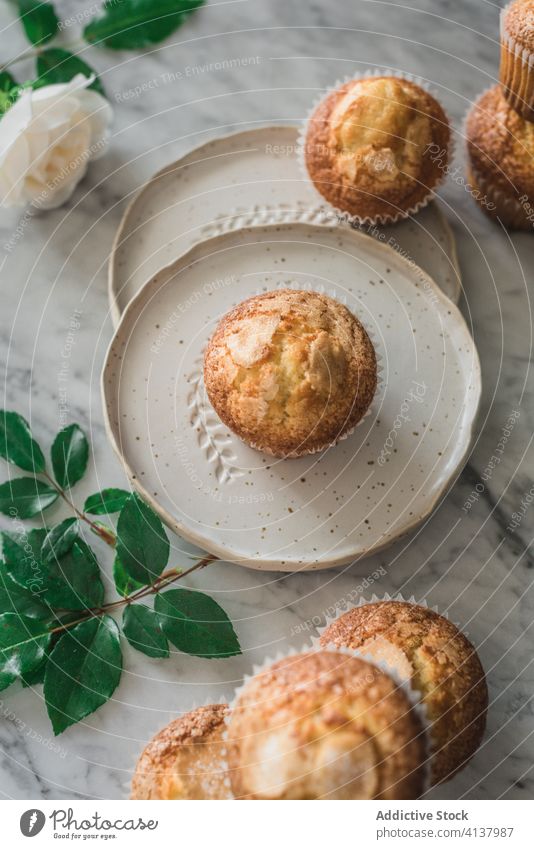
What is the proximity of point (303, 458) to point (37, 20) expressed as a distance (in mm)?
1250

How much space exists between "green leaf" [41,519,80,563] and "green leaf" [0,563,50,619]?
75 mm

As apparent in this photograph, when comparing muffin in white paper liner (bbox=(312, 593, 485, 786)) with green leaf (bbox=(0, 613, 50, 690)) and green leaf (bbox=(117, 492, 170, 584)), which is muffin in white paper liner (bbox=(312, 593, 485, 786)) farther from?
green leaf (bbox=(0, 613, 50, 690))

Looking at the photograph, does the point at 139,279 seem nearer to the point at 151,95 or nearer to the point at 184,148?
the point at 184,148

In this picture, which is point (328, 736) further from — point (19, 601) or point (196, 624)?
point (19, 601)

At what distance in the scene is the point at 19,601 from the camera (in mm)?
1645

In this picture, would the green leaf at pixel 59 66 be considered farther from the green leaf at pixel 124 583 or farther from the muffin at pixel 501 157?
the green leaf at pixel 124 583

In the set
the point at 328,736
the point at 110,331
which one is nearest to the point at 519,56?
the point at 110,331

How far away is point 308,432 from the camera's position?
1501 mm

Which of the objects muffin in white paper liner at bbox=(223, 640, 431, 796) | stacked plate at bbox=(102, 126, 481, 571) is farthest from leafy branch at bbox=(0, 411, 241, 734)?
muffin in white paper liner at bbox=(223, 640, 431, 796)

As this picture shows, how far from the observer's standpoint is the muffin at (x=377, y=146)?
1.67m

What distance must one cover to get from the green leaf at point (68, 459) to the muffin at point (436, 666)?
0.64 m
